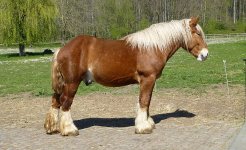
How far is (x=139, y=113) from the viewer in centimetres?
790

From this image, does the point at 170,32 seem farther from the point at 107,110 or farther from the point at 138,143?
the point at 107,110

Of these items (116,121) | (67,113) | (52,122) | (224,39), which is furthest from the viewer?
(224,39)

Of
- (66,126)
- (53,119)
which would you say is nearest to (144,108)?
(66,126)

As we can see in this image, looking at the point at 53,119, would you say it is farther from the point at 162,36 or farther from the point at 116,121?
the point at 162,36

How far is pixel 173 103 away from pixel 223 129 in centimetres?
321

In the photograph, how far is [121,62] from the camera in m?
7.89

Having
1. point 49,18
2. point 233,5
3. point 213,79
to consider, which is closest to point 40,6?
point 49,18

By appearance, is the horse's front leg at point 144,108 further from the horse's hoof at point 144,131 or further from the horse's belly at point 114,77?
the horse's belly at point 114,77

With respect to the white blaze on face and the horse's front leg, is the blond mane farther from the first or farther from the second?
the horse's front leg

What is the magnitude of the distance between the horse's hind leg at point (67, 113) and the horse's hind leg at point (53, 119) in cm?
20

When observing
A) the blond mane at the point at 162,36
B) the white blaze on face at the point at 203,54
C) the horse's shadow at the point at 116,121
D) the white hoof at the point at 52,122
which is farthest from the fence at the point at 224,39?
the white hoof at the point at 52,122

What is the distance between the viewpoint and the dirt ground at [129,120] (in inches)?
281

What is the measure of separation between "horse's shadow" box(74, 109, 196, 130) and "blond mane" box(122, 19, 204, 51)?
1.77 meters

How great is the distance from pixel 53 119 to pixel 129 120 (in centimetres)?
183
